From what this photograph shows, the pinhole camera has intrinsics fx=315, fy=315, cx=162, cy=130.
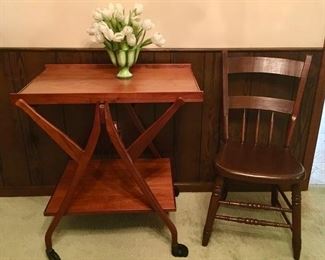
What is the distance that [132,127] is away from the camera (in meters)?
1.81

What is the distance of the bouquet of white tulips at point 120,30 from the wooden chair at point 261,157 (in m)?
0.47

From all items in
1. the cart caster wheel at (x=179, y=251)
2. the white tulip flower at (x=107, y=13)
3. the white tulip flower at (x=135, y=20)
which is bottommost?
the cart caster wheel at (x=179, y=251)

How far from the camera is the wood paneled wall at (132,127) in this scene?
5.38 feet

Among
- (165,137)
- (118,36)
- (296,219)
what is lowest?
(296,219)

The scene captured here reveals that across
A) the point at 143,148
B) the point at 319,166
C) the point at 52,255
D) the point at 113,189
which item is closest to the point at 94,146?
the point at 143,148

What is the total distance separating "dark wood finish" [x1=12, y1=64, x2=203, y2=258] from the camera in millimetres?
1248

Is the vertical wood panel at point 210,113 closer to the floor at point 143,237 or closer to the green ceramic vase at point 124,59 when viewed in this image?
the floor at point 143,237

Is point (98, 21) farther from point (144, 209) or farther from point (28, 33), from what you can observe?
point (144, 209)

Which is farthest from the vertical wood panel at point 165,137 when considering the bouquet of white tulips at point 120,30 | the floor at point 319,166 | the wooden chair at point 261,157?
the floor at point 319,166

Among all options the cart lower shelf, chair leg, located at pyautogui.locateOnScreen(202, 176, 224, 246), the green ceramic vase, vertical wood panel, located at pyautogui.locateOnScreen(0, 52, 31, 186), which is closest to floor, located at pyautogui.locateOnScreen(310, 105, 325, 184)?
chair leg, located at pyautogui.locateOnScreen(202, 176, 224, 246)

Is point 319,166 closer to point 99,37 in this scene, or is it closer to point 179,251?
point 179,251

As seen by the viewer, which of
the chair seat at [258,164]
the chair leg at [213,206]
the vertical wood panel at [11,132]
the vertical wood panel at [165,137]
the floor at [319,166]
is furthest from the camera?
the floor at [319,166]

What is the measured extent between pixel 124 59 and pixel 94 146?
405mm

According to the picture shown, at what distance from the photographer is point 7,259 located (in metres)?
1.52
